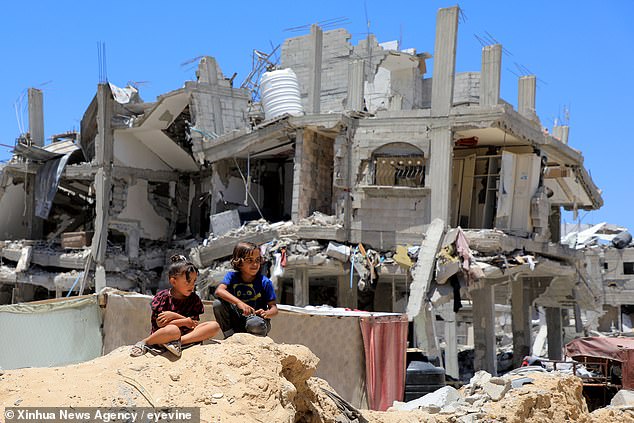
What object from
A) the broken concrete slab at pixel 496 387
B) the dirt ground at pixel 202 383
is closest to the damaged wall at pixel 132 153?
the broken concrete slab at pixel 496 387

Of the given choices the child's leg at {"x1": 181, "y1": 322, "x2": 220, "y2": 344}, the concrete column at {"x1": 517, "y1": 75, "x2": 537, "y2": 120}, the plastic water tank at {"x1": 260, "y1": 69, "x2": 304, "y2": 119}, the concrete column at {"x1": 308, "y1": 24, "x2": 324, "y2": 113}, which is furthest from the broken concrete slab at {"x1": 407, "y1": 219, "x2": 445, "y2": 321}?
the child's leg at {"x1": 181, "y1": 322, "x2": 220, "y2": 344}

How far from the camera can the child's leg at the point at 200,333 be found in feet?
17.9

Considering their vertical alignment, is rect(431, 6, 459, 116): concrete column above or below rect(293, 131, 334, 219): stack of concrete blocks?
above

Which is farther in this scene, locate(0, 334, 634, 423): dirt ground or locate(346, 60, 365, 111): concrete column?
locate(346, 60, 365, 111): concrete column

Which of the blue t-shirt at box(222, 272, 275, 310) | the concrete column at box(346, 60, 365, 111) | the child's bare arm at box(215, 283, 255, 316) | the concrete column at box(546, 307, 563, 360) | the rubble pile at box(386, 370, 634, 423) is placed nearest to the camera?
the child's bare arm at box(215, 283, 255, 316)

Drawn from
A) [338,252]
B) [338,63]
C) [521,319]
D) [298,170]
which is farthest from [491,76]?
[338,63]

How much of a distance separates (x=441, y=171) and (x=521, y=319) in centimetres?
894

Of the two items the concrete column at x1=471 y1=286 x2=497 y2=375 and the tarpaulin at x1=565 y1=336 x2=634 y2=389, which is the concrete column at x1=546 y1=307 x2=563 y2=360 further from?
the tarpaulin at x1=565 y1=336 x2=634 y2=389

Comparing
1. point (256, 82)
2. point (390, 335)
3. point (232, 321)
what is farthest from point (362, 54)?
point (232, 321)

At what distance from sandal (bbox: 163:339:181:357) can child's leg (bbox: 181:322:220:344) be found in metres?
0.08

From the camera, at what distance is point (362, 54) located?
108 feet

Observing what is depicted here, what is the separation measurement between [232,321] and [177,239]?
2089cm

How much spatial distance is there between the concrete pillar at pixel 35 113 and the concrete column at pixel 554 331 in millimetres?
20019

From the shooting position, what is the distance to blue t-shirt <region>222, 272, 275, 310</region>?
6.58 metres
